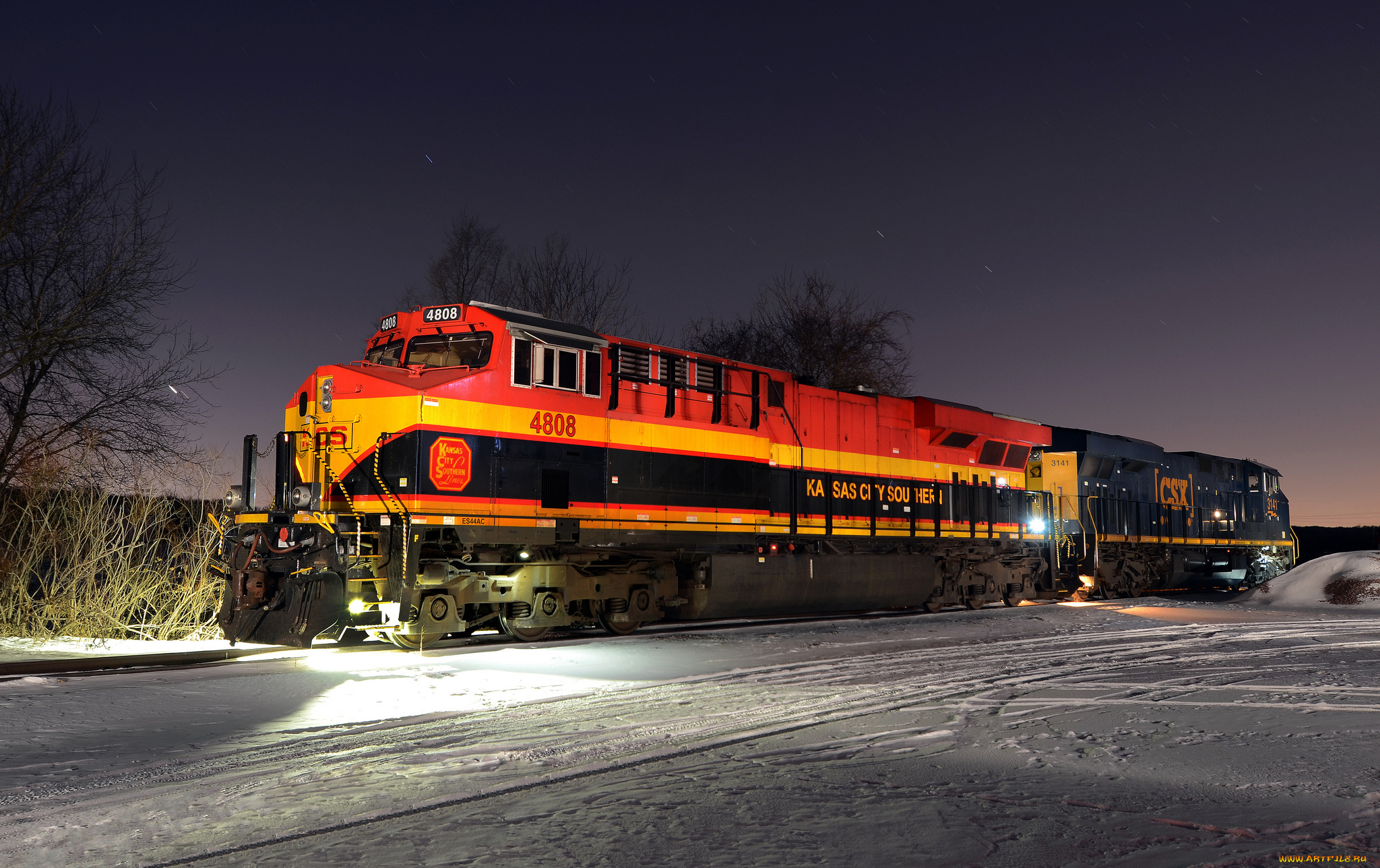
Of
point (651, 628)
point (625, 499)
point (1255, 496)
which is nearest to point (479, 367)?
point (625, 499)

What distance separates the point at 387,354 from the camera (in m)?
12.2

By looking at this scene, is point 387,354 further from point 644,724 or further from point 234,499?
point 644,724

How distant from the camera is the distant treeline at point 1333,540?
193 feet

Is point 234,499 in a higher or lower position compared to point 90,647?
higher

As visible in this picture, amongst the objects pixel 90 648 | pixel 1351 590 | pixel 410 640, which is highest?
pixel 1351 590

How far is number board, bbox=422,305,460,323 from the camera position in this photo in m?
11.7

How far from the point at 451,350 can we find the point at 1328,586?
21.0 m

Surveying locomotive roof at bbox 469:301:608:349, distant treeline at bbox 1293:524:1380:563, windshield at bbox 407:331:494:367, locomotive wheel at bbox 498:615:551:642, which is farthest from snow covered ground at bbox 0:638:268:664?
distant treeline at bbox 1293:524:1380:563

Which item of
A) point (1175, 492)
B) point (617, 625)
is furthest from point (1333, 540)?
point (617, 625)

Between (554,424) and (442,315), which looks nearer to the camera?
(442,315)

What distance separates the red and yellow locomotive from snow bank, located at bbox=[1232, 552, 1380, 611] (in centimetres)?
1144

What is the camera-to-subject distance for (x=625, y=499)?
42.9 ft

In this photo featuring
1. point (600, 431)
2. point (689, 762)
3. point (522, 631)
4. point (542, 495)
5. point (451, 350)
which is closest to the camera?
point (689, 762)

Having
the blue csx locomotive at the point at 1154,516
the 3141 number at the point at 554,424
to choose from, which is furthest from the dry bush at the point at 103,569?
the blue csx locomotive at the point at 1154,516
